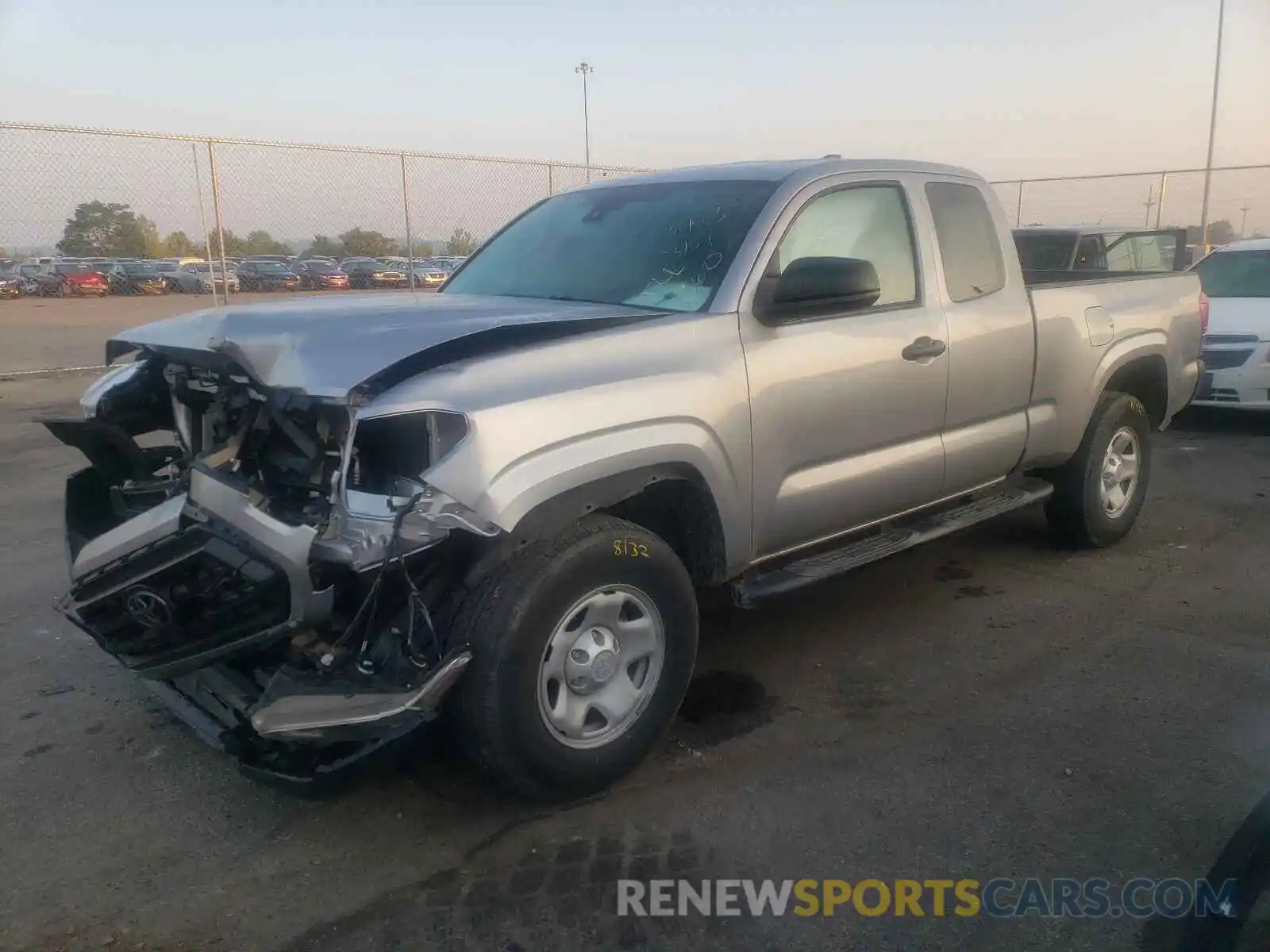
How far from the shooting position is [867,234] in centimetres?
430

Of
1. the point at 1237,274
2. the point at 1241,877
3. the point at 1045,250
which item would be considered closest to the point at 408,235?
the point at 1045,250

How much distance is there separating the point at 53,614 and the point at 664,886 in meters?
3.51

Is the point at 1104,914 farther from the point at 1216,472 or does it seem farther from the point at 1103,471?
the point at 1216,472

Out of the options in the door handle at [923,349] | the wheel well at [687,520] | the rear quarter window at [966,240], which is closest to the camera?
the wheel well at [687,520]

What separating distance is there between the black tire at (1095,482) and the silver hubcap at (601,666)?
3156mm

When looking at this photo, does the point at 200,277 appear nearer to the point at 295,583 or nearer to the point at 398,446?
the point at 398,446

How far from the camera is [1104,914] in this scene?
8.88ft

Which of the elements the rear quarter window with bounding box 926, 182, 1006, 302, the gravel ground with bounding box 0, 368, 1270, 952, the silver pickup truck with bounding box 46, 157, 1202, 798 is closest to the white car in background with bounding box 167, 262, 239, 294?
the gravel ground with bounding box 0, 368, 1270, 952

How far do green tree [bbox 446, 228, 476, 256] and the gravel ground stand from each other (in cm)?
993

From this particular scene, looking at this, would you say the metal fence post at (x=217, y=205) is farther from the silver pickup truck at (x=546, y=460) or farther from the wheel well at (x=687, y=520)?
the wheel well at (x=687, y=520)

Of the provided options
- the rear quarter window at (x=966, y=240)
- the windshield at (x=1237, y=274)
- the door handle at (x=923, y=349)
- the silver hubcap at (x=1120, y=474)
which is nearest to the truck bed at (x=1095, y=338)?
the rear quarter window at (x=966, y=240)

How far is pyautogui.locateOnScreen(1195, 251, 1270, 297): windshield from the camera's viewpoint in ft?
31.7

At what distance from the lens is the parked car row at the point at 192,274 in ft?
42.5

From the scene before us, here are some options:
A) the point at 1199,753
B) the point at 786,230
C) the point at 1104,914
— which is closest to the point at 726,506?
the point at 786,230
